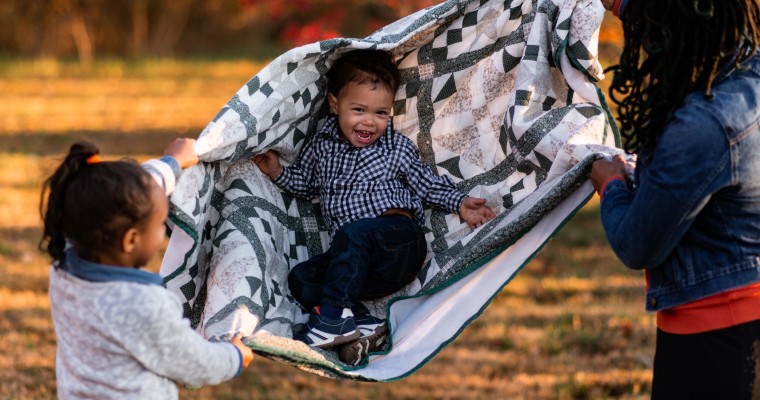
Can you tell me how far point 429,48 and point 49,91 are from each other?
10.3 m

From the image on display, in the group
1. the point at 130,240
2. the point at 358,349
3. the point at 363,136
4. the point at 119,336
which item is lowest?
the point at 358,349

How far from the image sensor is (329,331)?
10.2 ft

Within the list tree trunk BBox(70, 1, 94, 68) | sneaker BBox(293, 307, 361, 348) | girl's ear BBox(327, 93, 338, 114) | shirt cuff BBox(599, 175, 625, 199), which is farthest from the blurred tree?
shirt cuff BBox(599, 175, 625, 199)

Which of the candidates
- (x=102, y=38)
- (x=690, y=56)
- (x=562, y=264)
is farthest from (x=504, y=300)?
(x=102, y=38)

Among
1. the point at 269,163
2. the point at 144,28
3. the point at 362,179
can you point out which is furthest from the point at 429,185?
the point at 144,28

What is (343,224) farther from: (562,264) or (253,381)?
A: (562,264)

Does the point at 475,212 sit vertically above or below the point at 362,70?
below

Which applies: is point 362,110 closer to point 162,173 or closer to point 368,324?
point 368,324

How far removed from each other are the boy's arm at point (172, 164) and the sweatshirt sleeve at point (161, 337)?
17.1 inches

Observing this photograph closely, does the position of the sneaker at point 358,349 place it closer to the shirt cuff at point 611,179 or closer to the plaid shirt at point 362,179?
the plaid shirt at point 362,179

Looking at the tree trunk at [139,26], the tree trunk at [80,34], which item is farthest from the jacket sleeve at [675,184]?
the tree trunk at [139,26]

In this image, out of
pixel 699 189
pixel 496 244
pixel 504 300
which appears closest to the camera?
pixel 699 189

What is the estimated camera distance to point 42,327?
16.8 ft

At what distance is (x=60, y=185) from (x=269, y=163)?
1.25 m
